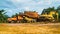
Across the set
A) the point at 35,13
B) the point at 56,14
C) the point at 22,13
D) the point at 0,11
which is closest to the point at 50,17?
the point at 56,14

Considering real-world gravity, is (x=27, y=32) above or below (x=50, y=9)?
below

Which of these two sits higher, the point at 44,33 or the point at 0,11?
the point at 0,11

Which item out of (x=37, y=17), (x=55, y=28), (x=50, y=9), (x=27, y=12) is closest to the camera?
(x=55, y=28)

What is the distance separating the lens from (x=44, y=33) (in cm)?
1304

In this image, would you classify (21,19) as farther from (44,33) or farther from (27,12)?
(44,33)

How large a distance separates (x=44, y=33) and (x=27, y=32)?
1467mm

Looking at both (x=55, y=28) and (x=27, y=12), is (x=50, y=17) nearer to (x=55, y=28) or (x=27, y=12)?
(x=27, y=12)

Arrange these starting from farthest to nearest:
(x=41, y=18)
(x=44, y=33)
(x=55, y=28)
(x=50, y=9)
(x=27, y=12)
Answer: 1. (x=50, y=9)
2. (x=27, y=12)
3. (x=41, y=18)
4. (x=55, y=28)
5. (x=44, y=33)

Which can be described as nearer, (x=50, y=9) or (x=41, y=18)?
(x=41, y=18)

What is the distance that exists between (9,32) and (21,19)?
1304 centimetres

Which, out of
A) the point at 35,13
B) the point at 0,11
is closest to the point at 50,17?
the point at 35,13

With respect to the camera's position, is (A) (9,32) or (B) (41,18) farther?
(B) (41,18)

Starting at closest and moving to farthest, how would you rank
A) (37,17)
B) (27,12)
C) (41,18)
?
(41,18)
(37,17)
(27,12)

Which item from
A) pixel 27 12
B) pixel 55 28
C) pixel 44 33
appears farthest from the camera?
pixel 27 12
